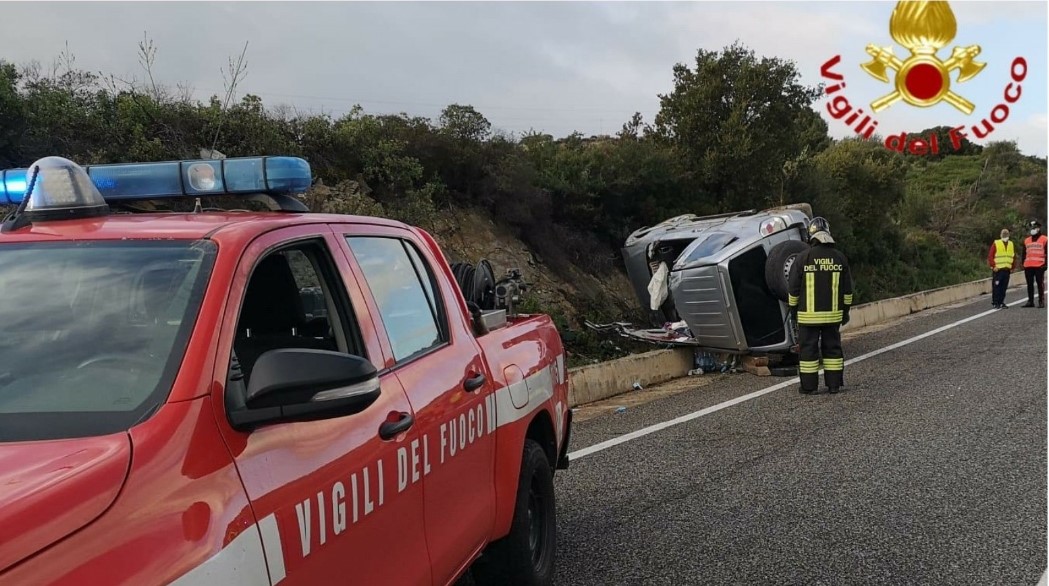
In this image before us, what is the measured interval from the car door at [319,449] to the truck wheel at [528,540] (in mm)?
1086

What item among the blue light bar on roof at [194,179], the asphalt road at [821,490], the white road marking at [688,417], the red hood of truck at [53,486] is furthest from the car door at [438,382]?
the white road marking at [688,417]

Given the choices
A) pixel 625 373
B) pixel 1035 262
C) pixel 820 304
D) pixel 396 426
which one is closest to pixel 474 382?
pixel 396 426

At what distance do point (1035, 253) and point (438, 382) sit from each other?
67.3ft

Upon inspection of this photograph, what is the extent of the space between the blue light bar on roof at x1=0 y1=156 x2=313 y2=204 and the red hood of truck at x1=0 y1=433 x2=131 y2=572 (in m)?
1.43

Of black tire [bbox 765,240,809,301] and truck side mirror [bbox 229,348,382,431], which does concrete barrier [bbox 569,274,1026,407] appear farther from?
truck side mirror [bbox 229,348,382,431]

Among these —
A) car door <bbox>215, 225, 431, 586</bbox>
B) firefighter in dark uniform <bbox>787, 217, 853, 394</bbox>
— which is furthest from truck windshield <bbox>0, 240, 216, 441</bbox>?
firefighter in dark uniform <bbox>787, 217, 853, 394</bbox>

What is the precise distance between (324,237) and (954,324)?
16.6 meters

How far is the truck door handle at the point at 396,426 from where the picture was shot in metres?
2.54

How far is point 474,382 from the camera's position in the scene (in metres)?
3.41

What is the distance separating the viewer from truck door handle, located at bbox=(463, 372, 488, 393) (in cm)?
334

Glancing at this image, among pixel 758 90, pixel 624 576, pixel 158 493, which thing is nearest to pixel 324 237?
pixel 158 493

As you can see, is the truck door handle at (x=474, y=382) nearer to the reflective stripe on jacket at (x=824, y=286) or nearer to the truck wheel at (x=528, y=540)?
the truck wheel at (x=528, y=540)

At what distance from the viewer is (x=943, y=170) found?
6806cm

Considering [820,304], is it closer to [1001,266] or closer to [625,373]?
[625,373]
